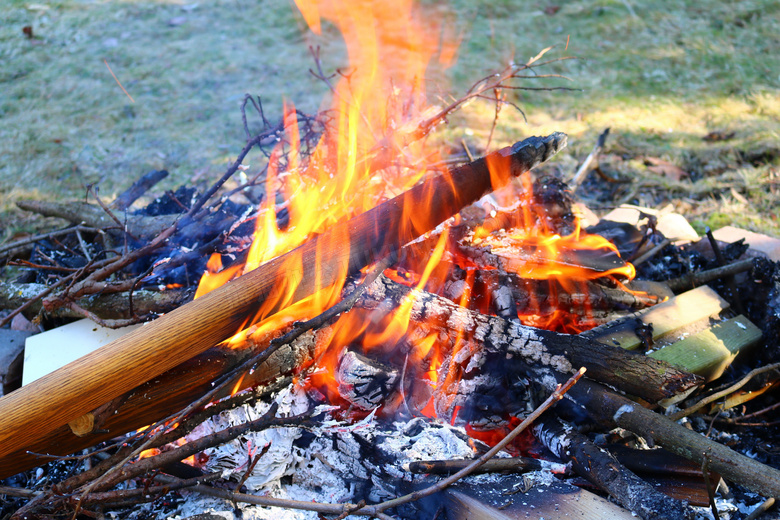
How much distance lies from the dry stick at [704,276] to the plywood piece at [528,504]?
5.85 feet

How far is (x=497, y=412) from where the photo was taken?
2.35 meters

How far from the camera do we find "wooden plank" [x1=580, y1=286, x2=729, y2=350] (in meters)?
2.55

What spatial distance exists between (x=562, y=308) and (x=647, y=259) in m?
1.09

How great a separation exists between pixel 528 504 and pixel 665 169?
4.52 m

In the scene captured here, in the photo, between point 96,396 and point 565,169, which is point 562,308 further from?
point 565,169

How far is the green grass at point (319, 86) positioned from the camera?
17.5 ft

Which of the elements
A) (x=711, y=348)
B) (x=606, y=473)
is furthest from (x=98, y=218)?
(x=711, y=348)

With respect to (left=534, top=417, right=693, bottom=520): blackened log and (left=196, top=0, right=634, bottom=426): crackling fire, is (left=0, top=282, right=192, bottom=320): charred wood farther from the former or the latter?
(left=534, top=417, right=693, bottom=520): blackened log

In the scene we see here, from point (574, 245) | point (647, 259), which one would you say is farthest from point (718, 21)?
point (574, 245)

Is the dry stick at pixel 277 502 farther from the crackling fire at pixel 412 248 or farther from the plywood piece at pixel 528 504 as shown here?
the crackling fire at pixel 412 248

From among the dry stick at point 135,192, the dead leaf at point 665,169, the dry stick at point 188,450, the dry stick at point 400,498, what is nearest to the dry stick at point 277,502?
the dry stick at point 400,498

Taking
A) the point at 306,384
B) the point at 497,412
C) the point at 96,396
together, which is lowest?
the point at 497,412

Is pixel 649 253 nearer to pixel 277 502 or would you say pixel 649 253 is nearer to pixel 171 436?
pixel 277 502

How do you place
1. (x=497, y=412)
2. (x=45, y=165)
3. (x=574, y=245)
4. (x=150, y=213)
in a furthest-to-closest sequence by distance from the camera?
(x=45, y=165)
(x=150, y=213)
(x=574, y=245)
(x=497, y=412)
